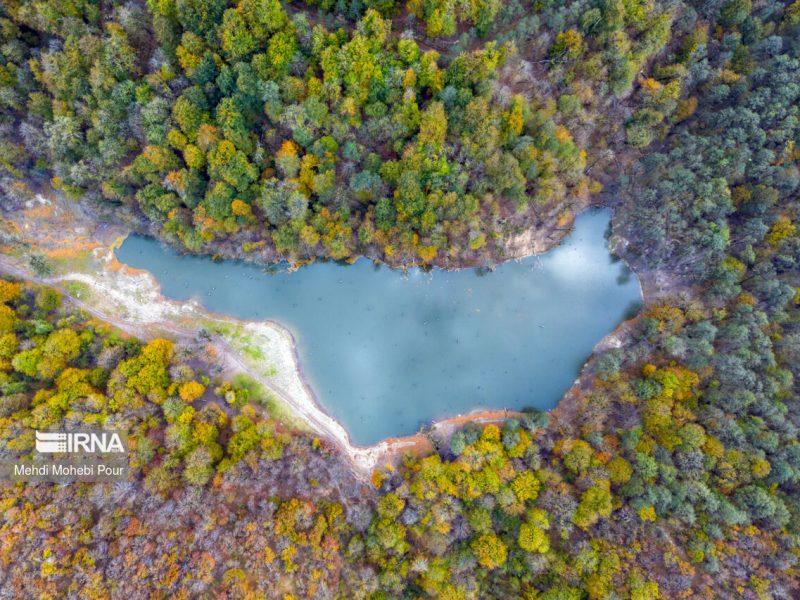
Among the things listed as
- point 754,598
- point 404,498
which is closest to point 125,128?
point 404,498

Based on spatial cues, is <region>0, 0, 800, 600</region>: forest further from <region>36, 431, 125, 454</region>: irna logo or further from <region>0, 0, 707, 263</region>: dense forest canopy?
<region>36, 431, 125, 454</region>: irna logo

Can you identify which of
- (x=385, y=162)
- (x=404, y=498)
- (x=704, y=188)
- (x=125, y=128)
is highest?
(x=704, y=188)

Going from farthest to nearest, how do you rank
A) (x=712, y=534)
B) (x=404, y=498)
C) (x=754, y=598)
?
(x=404, y=498) < (x=712, y=534) < (x=754, y=598)

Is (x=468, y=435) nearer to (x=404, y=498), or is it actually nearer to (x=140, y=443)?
(x=404, y=498)

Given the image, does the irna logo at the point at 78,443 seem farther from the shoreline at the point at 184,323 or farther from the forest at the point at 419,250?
the shoreline at the point at 184,323

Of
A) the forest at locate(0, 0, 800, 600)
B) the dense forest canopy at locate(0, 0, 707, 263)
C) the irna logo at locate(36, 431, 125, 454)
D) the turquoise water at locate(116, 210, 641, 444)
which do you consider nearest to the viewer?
the forest at locate(0, 0, 800, 600)

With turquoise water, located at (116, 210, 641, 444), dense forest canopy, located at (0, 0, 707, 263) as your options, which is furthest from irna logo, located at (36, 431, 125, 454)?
dense forest canopy, located at (0, 0, 707, 263)

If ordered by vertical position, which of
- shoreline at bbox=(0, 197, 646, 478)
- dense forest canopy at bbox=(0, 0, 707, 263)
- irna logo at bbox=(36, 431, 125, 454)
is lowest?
irna logo at bbox=(36, 431, 125, 454)
